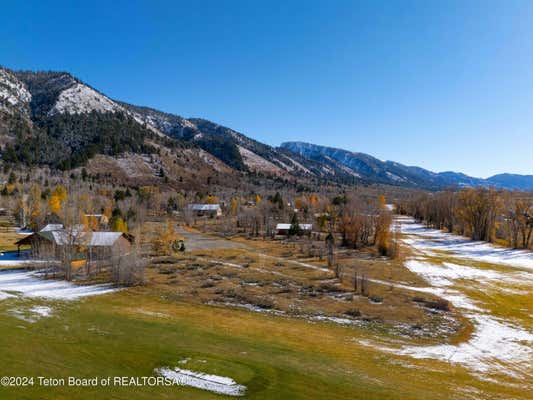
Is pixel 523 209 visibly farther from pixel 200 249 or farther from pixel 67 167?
pixel 67 167

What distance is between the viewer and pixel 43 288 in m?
35.8

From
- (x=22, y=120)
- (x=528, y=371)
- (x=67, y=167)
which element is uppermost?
(x=22, y=120)

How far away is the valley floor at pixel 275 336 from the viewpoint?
16.2 m

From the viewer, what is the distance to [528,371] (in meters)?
21.1

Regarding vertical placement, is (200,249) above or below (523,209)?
below

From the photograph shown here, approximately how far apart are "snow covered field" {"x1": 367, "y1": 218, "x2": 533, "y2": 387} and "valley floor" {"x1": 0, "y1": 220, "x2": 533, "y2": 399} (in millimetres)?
197

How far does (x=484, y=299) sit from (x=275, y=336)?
30.0m

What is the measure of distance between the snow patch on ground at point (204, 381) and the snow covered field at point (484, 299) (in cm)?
1278

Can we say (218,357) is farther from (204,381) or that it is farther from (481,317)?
(481,317)

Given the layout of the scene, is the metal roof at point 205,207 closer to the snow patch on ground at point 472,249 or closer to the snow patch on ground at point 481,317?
Result: the snow patch on ground at point 472,249

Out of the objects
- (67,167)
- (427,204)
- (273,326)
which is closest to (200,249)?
(273,326)

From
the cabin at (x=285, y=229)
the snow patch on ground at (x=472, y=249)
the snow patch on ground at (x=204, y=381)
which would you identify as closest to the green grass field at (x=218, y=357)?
the snow patch on ground at (x=204, y=381)

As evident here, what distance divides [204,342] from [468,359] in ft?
59.4

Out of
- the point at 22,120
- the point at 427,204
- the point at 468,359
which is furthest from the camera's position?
the point at 22,120
